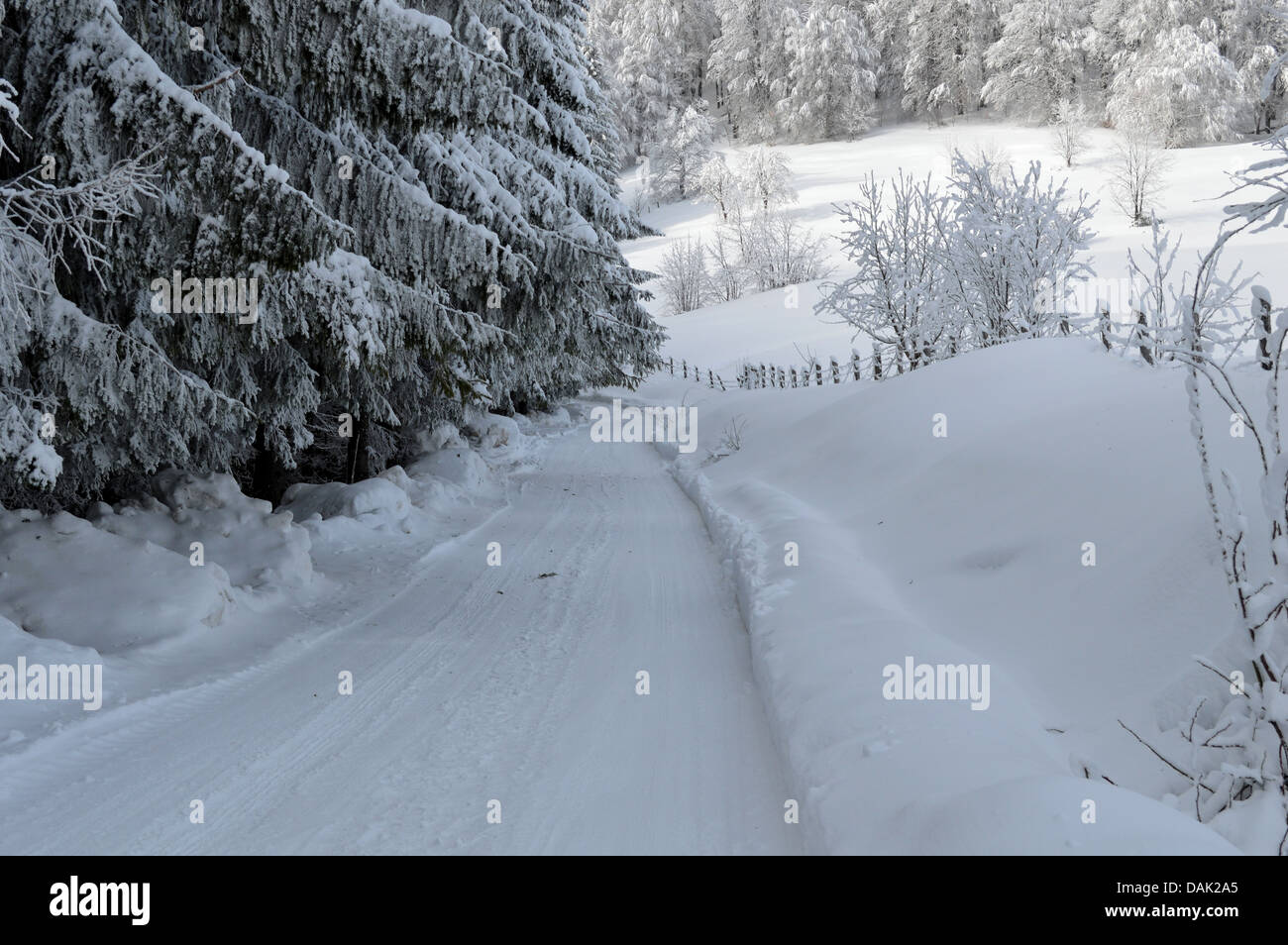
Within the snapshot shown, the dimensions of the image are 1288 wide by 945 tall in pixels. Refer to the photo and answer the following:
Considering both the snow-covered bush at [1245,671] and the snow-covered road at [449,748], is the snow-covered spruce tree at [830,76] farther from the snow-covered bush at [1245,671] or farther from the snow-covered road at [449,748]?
the snow-covered bush at [1245,671]

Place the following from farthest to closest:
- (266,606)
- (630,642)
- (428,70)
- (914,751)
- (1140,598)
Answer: (266,606), (630,642), (428,70), (1140,598), (914,751)

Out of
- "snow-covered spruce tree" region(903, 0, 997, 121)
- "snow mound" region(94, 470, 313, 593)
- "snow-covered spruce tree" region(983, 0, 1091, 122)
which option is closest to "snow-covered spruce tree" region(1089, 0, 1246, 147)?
"snow-covered spruce tree" region(983, 0, 1091, 122)

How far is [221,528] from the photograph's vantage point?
7.02 m

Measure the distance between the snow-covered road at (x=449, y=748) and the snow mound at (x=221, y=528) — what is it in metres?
0.82

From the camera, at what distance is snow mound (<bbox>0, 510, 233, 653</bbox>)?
5.20 m

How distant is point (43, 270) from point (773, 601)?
A: 191 inches

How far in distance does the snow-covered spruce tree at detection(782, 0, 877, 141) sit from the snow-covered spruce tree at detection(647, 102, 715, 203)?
23.0ft

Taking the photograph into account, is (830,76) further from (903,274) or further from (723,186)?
(903,274)

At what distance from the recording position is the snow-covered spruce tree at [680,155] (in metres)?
56.4

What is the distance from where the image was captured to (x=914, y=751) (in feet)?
11.3

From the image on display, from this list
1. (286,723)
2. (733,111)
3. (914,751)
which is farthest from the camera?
(733,111)

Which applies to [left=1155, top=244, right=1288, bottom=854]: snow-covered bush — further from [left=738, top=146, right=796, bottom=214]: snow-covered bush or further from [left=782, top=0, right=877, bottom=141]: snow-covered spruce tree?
[left=782, top=0, right=877, bottom=141]: snow-covered spruce tree

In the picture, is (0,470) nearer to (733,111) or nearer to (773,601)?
(773,601)
